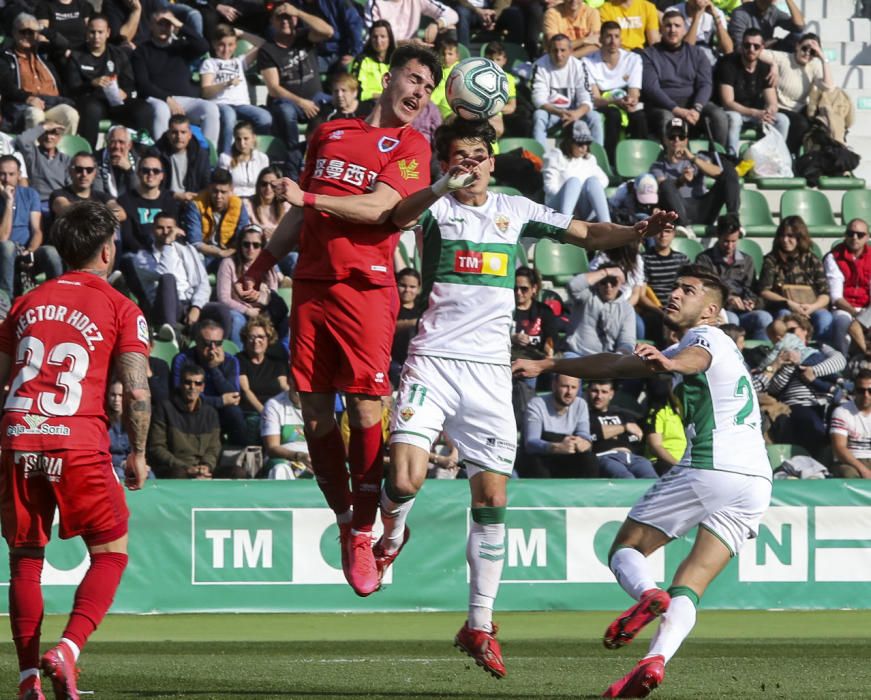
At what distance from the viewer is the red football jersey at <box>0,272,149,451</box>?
703 cm

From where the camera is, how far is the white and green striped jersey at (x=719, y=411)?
8.31m

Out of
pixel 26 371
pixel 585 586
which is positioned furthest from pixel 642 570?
pixel 585 586

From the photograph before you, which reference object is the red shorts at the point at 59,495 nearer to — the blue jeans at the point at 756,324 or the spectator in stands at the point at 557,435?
the spectator in stands at the point at 557,435

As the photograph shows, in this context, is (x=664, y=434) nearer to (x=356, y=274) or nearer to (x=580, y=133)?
(x=580, y=133)

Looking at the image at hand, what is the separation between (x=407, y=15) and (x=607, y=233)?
1140 centimetres

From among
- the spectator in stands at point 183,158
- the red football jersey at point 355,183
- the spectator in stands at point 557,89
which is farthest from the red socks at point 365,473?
the spectator in stands at point 557,89

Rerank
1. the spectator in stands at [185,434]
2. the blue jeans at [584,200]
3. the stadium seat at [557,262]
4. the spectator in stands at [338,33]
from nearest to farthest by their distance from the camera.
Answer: the spectator in stands at [185,434]
the blue jeans at [584,200]
the stadium seat at [557,262]
the spectator in stands at [338,33]

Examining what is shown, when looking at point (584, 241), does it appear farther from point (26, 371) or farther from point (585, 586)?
point (585, 586)

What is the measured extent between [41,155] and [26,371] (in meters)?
10.0

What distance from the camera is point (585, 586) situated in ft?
46.7

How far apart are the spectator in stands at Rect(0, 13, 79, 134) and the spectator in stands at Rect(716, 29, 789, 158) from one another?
838 cm

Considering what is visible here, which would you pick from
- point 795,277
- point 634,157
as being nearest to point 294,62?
point 634,157

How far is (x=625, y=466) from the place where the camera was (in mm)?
14922

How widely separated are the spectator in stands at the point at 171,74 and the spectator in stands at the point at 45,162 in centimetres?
145
